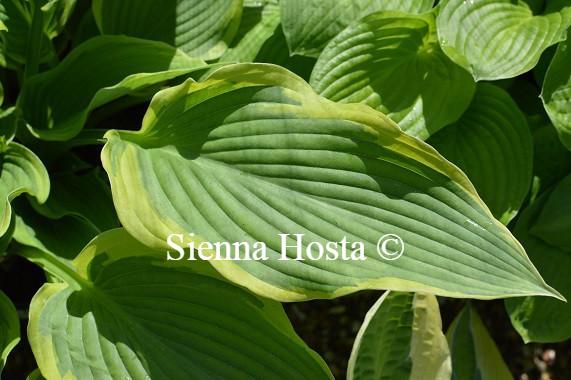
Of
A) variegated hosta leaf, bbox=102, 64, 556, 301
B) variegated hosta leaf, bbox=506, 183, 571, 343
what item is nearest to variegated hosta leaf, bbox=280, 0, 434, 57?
variegated hosta leaf, bbox=102, 64, 556, 301

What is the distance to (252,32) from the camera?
131 centimetres

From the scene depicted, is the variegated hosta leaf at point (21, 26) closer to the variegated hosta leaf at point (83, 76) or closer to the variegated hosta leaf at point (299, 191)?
the variegated hosta leaf at point (83, 76)

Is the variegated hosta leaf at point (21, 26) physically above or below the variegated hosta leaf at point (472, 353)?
above

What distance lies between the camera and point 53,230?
123 cm

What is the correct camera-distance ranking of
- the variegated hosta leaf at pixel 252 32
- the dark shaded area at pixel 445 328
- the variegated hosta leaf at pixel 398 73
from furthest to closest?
the dark shaded area at pixel 445 328
the variegated hosta leaf at pixel 252 32
the variegated hosta leaf at pixel 398 73

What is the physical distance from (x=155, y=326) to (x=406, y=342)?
0.34 meters

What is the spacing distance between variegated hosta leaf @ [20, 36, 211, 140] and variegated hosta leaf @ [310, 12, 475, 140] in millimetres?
209

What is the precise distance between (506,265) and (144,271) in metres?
0.46

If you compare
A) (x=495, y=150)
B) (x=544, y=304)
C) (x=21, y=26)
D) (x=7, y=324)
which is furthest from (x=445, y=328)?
(x=21, y=26)

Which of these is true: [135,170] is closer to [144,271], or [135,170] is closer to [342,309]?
[144,271]

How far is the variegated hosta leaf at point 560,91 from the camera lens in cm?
114

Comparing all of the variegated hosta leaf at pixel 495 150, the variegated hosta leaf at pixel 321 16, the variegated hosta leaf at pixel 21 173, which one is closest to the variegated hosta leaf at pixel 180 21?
the variegated hosta leaf at pixel 321 16

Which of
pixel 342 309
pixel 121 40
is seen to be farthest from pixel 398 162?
pixel 342 309

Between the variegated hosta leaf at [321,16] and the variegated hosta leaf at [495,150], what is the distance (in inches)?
7.6
